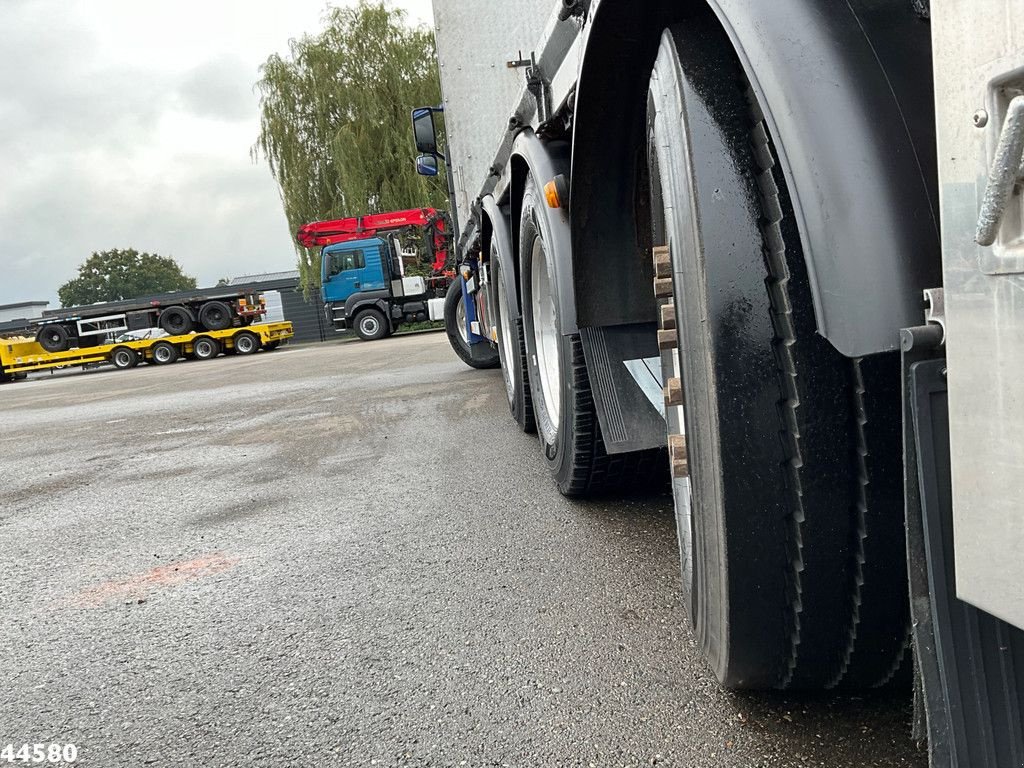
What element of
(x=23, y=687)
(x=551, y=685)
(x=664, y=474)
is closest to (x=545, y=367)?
(x=664, y=474)

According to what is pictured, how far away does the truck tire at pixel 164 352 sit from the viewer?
2291cm

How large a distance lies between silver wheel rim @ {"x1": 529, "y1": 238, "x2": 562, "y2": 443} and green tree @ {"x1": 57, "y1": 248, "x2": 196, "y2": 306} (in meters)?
83.4

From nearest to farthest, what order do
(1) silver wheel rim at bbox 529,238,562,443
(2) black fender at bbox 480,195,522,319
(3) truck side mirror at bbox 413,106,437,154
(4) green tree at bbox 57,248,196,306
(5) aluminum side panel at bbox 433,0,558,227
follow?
(5) aluminum side panel at bbox 433,0,558,227
(1) silver wheel rim at bbox 529,238,562,443
(2) black fender at bbox 480,195,522,319
(3) truck side mirror at bbox 413,106,437,154
(4) green tree at bbox 57,248,196,306

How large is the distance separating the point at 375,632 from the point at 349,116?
23.6m

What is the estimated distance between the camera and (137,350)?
75.7 ft

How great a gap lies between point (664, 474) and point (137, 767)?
6.78 feet

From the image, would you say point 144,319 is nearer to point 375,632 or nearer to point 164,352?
point 164,352

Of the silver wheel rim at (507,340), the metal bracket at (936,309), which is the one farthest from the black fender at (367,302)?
the metal bracket at (936,309)

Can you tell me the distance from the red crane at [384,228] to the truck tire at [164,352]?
4930 millimetres

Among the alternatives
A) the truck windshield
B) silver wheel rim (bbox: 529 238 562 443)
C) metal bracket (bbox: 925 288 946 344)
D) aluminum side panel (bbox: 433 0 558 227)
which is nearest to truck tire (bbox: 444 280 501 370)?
aluminum side panel (bbox: 433 0 558 227)

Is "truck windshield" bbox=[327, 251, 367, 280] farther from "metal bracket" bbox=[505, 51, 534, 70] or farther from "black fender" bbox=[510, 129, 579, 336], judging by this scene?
"black fender" bbox=[510, 129, 579, 336]

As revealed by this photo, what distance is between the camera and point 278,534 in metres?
3.09

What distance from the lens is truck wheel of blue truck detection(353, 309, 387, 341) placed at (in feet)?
71.3

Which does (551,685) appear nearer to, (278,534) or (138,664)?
(138,664)
